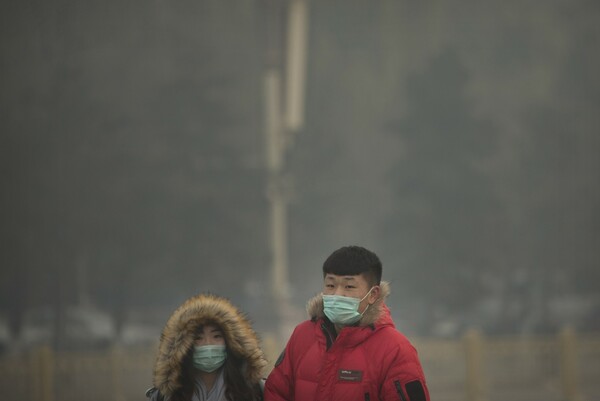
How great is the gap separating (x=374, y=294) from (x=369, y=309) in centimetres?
5

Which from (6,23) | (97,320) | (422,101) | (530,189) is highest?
(6,23)

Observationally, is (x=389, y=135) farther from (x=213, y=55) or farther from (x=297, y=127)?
(x=213, y=55)

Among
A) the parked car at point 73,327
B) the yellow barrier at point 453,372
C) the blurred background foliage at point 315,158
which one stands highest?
the blurred background foliage at point 315,158

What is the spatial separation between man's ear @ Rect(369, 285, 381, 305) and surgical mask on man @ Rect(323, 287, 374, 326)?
0.05 meters

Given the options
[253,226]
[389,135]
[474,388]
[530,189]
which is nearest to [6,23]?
[253,226]

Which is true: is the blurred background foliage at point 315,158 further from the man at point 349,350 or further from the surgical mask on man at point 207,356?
the man at point 349,350

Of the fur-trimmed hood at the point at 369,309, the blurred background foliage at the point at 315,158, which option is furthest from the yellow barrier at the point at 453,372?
the fur-trimmed hood at the point at 369,309

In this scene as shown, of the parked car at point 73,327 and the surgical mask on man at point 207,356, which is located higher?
the surgical mask on man at point 207,356

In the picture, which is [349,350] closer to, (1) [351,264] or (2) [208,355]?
(1) [351,264]

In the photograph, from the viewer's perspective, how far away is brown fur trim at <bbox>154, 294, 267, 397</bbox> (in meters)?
3.12

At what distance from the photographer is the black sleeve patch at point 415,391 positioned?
113 inches

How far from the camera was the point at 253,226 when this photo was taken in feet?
59.4

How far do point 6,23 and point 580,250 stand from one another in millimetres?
9947

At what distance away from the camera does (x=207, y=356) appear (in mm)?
3109
